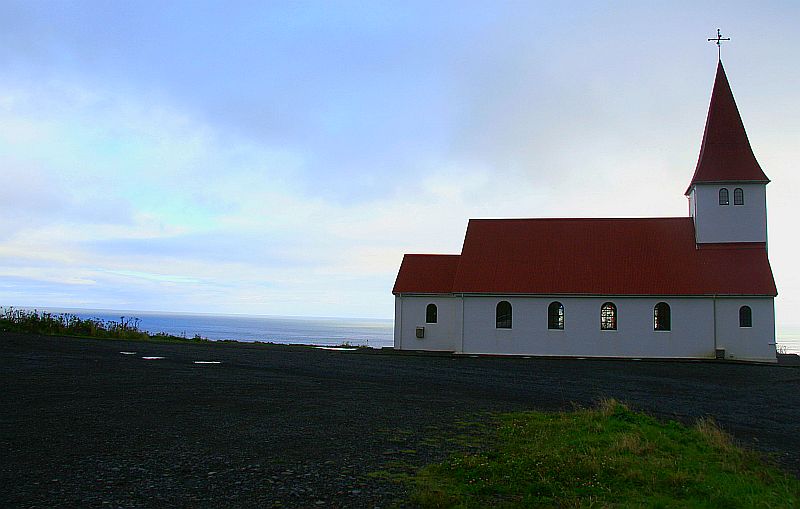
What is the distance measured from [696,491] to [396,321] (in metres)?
29.0

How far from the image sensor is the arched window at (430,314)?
35281mm

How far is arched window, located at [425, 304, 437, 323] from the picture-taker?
35.3 metres

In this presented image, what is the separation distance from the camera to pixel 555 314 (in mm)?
32625

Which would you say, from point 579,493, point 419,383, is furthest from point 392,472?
point 419,383

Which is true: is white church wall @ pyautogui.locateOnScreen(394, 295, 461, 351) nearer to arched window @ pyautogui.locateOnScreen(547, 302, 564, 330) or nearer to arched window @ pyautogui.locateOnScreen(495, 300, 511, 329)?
arched window @ pyautogui.locateOnScreen(495, 300, 511, 329)

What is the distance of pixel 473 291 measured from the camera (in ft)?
109

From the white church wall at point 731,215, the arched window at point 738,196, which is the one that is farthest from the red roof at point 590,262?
the arched window at point 738,196

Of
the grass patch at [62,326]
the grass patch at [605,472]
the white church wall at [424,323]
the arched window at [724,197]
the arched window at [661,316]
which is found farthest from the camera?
the white church wall at [424,323]

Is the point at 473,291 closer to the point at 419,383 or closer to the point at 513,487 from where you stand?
the point at 419,383

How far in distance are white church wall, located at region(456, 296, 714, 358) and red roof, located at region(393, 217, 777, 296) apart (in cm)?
61

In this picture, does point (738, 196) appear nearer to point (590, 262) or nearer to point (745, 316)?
point (745, 316)

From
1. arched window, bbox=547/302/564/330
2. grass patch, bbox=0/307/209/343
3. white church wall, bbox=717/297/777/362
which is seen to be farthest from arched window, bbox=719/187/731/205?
grass patch, bbox=0/307/209/343

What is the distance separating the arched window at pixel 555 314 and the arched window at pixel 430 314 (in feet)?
19.8

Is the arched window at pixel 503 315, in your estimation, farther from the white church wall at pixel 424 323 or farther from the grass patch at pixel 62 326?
the grass patch at pixel 62 326
